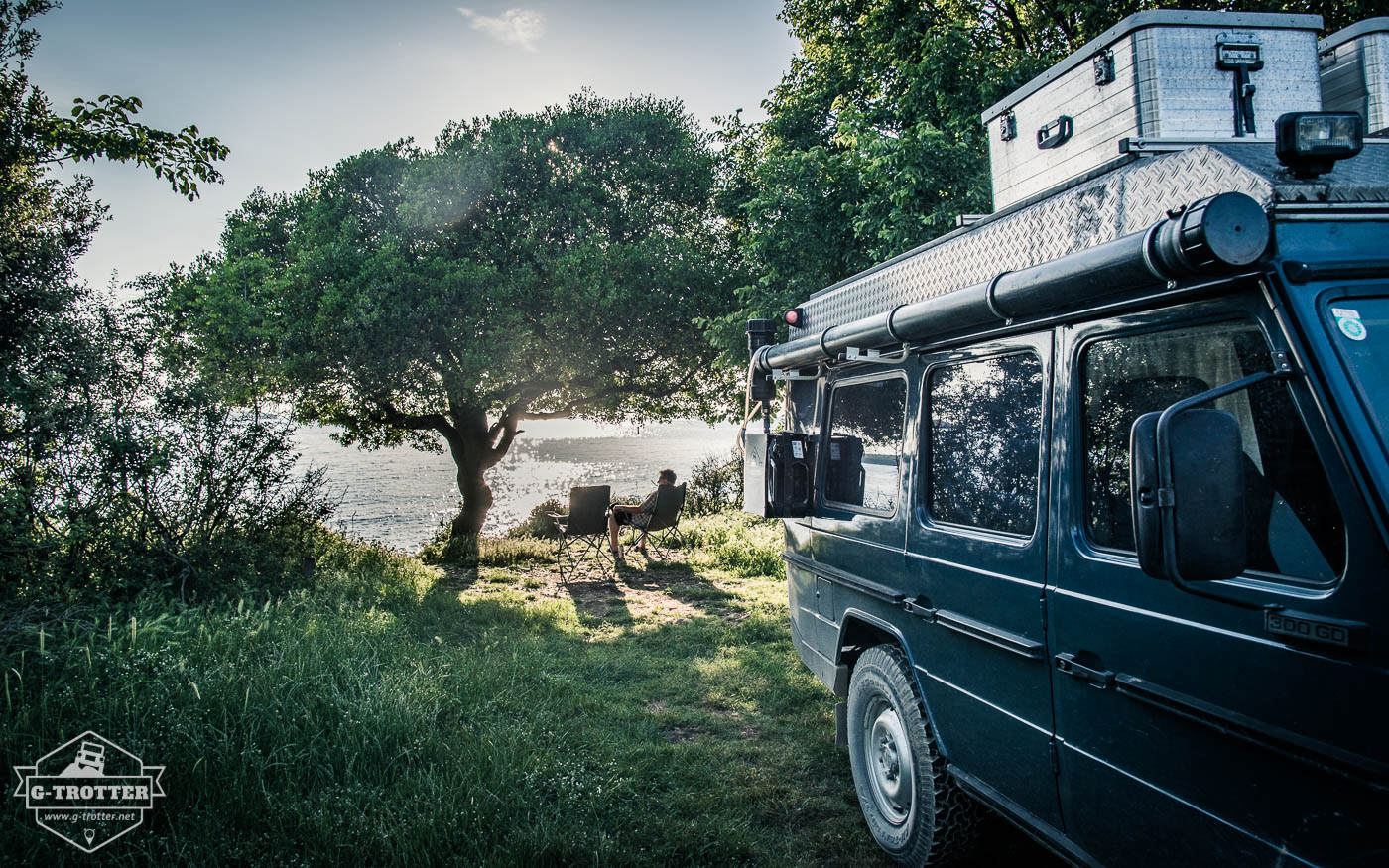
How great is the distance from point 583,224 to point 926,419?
1160 cm

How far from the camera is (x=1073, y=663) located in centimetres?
220

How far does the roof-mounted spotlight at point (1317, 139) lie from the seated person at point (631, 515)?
370 inches

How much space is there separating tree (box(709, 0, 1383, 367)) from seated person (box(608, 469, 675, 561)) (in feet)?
8.38

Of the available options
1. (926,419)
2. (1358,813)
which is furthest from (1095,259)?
(1358,813)

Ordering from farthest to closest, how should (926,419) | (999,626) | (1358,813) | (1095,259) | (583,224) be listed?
(583,224) → (926,419) → (999,626) → (1095,259) → (1358,813)

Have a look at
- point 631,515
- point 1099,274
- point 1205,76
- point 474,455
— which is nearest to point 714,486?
point 474,455

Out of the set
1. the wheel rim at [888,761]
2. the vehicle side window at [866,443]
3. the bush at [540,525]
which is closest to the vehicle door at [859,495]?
the vehicle side window at [866,443]

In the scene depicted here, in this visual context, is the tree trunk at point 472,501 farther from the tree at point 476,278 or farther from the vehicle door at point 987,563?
the vehicle door at point 987,563

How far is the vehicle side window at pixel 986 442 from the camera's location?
2.54 m

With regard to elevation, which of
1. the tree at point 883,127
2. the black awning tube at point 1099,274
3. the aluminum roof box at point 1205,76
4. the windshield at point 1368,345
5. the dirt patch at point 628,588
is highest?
the tree at point 883,127

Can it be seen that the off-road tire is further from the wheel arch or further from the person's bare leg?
the person's bare leg

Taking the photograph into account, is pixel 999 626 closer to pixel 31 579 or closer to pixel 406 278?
pixel 31 579

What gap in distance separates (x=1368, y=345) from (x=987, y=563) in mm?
1258

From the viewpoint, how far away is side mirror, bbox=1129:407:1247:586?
5.00ft
